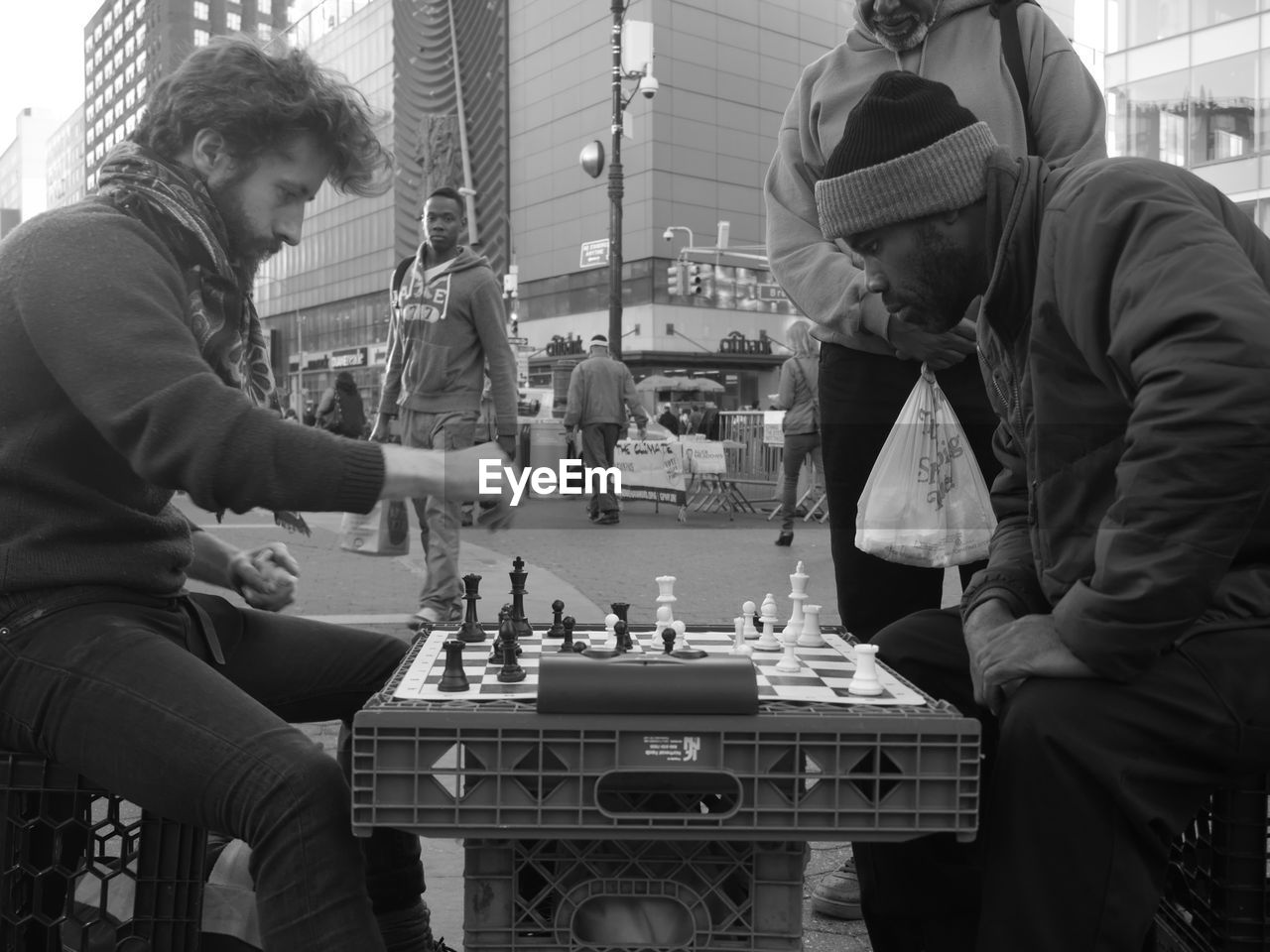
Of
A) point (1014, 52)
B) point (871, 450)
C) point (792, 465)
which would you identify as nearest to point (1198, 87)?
point (792, 465)

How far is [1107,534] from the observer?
5.34ft

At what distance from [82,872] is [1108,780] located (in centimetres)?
156

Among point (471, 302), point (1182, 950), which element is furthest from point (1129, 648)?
point (471, 302)

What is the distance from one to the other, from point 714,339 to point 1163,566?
5191 cm

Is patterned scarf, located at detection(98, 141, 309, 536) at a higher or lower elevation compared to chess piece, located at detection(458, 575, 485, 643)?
higher

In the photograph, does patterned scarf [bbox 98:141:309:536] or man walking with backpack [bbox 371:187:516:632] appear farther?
man walking with backpack [bbox 371:187:516:632]

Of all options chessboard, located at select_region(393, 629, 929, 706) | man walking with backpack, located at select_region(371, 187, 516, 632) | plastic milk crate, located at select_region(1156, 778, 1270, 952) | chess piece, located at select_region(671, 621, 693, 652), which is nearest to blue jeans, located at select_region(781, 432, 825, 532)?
man walking with backpack, located at select_region(371, 187, 516, 632)

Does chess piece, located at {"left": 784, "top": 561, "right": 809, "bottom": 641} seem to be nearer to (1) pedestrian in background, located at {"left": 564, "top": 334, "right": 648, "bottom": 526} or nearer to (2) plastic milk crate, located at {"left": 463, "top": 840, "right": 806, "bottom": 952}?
(2) plastic milk crate, located at {"left": 463, "top": 840, "right": 806, "bottom": 952}

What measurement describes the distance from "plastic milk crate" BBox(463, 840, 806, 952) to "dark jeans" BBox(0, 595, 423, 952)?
0.66ft

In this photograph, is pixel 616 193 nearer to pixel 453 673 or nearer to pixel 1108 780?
pixel 453 673

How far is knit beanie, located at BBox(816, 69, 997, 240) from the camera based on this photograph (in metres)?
2.00

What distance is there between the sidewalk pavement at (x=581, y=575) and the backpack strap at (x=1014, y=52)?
76.9 inches

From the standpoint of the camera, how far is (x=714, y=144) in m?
54.4
